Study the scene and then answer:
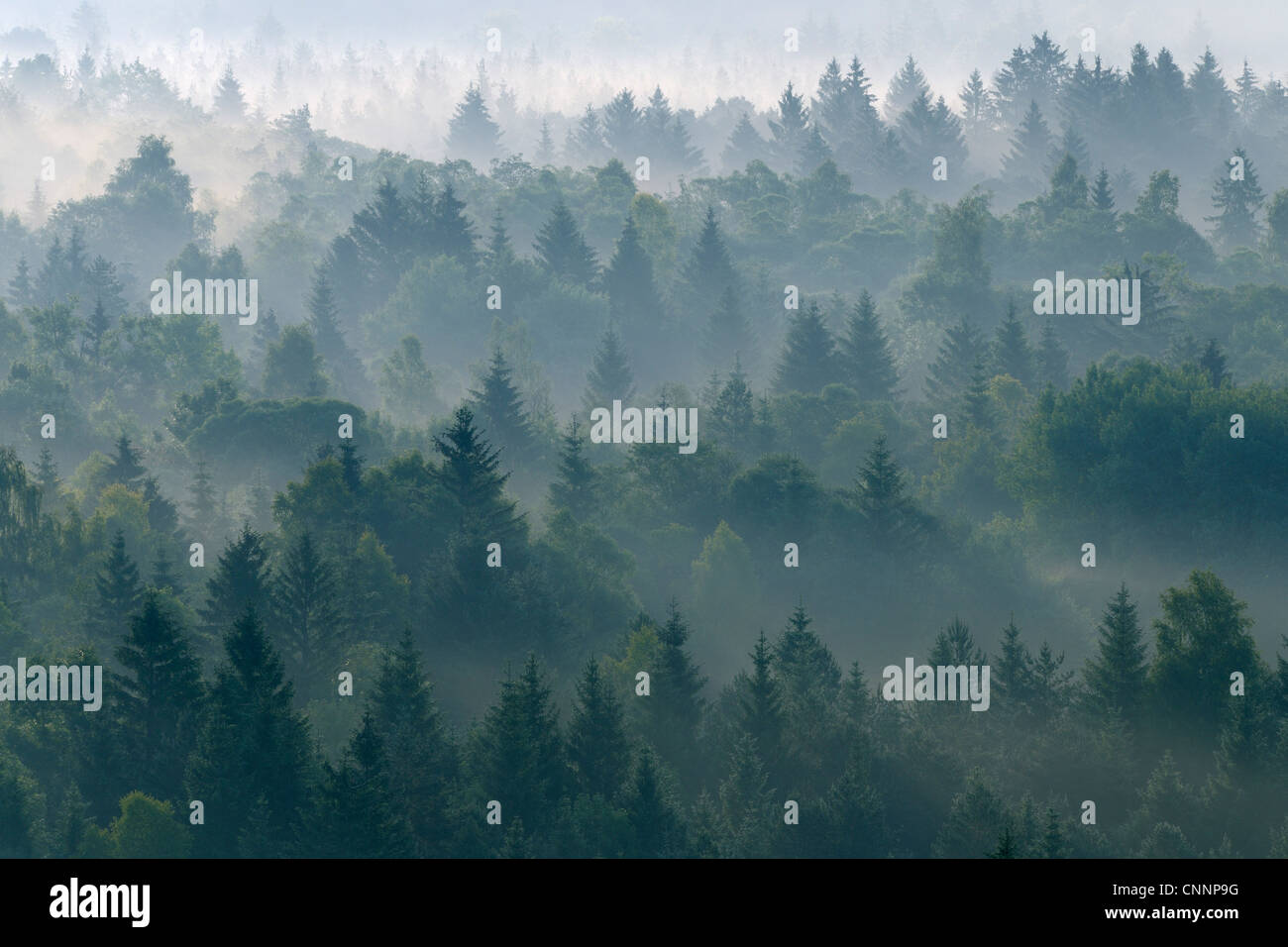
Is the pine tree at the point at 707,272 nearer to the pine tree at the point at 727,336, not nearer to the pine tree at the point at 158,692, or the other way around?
the pine tree at the point at 727,336

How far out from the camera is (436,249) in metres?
169

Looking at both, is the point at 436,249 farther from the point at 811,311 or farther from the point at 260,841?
the point at 260,841

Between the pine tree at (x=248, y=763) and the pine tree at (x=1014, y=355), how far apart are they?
82609 millimetres

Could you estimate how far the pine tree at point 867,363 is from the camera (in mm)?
133875

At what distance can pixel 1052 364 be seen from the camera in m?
131

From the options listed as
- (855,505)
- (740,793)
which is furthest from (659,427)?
(740,793)

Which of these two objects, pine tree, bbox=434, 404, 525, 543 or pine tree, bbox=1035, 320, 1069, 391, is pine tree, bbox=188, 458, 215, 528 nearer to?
pine tree, bbox=434, 404, 525, 543

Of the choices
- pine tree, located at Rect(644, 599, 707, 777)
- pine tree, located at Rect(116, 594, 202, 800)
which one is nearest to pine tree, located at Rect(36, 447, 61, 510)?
pine tree, located at Rect(116, 594, 202, 800)

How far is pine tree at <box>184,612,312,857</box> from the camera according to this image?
6197 centimetres

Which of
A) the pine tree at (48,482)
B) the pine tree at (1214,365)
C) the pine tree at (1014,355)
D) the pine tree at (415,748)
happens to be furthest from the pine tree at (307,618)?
the pine tree at (1014,355)

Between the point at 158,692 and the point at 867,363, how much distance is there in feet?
266

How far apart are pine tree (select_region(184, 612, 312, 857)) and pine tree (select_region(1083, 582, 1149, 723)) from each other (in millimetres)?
38673

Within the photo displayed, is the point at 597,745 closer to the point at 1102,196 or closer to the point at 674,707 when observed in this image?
the point at 674,707
